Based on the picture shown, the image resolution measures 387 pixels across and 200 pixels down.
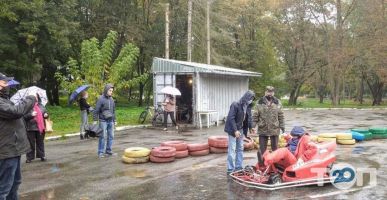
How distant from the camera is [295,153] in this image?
8.66 m

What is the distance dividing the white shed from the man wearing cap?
11186 mm

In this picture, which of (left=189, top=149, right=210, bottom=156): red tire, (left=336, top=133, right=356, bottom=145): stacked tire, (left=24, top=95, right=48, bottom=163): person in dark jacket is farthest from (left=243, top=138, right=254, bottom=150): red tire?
(left=24, top=95, right=48, bottom=163): person in dark jacket

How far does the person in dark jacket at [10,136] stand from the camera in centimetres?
581

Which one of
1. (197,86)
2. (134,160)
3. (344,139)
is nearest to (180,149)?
(134,160)

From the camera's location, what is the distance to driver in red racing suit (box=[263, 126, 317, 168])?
8406 mm

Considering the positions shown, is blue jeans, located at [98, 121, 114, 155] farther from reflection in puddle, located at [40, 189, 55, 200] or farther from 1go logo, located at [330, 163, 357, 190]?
1go logo, located at [330, 163, 357, 190]

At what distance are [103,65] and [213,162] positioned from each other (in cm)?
1385

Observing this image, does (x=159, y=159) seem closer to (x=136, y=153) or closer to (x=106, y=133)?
(x=136, y=153)

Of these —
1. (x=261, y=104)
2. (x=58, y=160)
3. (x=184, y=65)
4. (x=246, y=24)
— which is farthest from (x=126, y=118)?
(x=246, y=24)

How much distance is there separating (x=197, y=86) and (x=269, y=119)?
1207cm

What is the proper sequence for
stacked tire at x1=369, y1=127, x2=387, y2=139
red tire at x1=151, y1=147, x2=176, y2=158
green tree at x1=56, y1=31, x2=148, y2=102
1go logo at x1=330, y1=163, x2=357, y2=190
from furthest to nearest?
green tree at x1=56, y1=31, x2=148, y2=102
stacked tire at x1=369, y1=127, x2=387, y2=139
red tire at x1=151, y1=147, x2=176, y2=158
1go logo at x1=330, y1=163, x2=357, y2=190

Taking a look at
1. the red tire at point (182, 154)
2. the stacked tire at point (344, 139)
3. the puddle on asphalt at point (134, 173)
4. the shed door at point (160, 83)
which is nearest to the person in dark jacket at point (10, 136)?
the puddle on asphalt at point (134, 173)

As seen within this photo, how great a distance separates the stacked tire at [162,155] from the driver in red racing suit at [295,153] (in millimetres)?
3629

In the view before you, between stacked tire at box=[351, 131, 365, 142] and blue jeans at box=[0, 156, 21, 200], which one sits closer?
blue jeans at box=[0, 156, 21, 200]
